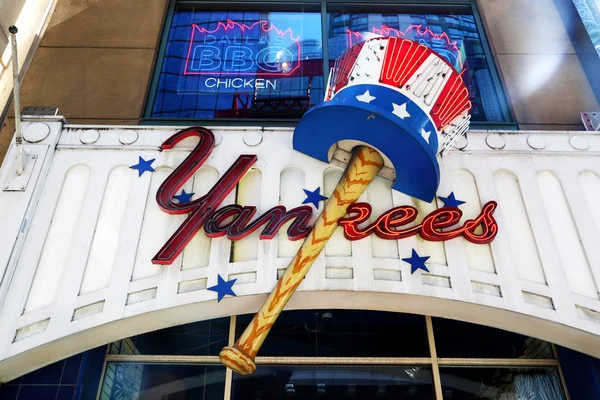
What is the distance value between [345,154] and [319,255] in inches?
54.6

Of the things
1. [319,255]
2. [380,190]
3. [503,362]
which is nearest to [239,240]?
[319,255]

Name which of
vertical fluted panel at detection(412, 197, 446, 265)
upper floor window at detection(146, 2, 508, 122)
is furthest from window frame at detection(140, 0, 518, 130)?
vertical fluted panel at detection(412, 197, 446, 265)

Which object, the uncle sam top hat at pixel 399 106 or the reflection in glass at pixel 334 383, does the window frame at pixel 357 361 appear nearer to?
the reflection in glass at pixel 334 383

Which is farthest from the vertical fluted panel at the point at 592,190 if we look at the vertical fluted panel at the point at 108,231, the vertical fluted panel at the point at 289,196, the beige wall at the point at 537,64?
the vertical fluted panel at the point at 108,231

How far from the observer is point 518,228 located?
6.51 metres

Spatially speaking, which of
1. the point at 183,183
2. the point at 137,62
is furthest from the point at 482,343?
the point at 137,62

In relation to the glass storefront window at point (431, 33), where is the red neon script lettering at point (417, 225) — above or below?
below

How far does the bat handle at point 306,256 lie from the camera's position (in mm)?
5590

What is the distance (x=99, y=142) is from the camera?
279 inches

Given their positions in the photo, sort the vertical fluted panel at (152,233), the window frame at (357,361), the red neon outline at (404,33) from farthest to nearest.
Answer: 1. the red neon outline at (404,33)
2. the window frame at (357,361)
3. the vertical fluted panel at (152,233)

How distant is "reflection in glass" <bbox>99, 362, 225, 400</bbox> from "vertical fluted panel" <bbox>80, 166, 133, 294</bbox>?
52.0 inches

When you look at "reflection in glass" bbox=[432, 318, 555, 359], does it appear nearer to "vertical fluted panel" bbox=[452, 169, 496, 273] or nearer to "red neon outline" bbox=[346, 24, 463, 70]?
"vertical fluted panel" bbox=[452, 169, 496, 273]

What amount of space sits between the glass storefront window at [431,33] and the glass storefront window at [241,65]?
0.43 meters

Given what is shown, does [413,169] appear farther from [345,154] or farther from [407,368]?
[407,368]
